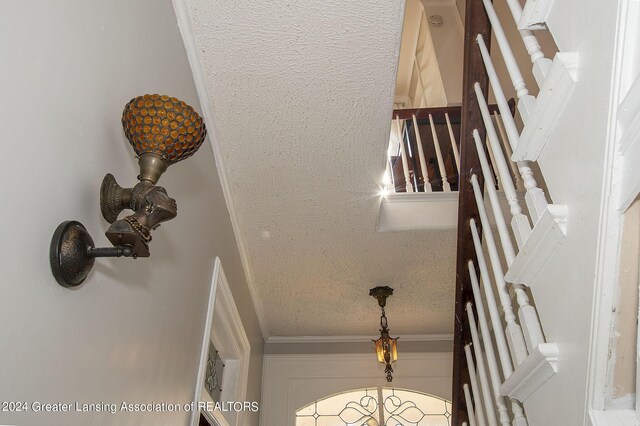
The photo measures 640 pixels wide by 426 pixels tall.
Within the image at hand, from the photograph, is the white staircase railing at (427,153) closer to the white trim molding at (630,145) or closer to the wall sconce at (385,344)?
the wall sconce at (385,344)

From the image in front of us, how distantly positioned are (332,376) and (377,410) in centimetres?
48

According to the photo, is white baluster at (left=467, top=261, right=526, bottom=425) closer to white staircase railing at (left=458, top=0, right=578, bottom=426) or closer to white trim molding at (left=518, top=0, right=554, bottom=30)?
white staircase railing at (left=458, top=0, right=578, bottom=426)

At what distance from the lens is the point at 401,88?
23.8 ft

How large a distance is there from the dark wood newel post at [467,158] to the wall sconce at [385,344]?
1.52 meters

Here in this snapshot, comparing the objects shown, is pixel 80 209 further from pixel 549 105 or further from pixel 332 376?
pixel 332 376

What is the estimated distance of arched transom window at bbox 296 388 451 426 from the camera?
178 inches

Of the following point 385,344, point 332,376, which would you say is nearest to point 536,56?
point 385,344

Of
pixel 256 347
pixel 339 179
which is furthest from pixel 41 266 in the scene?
pixel 256 347

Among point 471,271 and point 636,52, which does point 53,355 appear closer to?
point 636,52

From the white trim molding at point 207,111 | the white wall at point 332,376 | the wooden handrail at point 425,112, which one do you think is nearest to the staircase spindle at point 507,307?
the white trim molding at point 207,111

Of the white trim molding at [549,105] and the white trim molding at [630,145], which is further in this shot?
the white trim molding at [549,105]

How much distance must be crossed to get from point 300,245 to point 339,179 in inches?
29.3

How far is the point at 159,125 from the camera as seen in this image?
1.21 m

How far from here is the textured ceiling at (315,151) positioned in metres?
2.16
